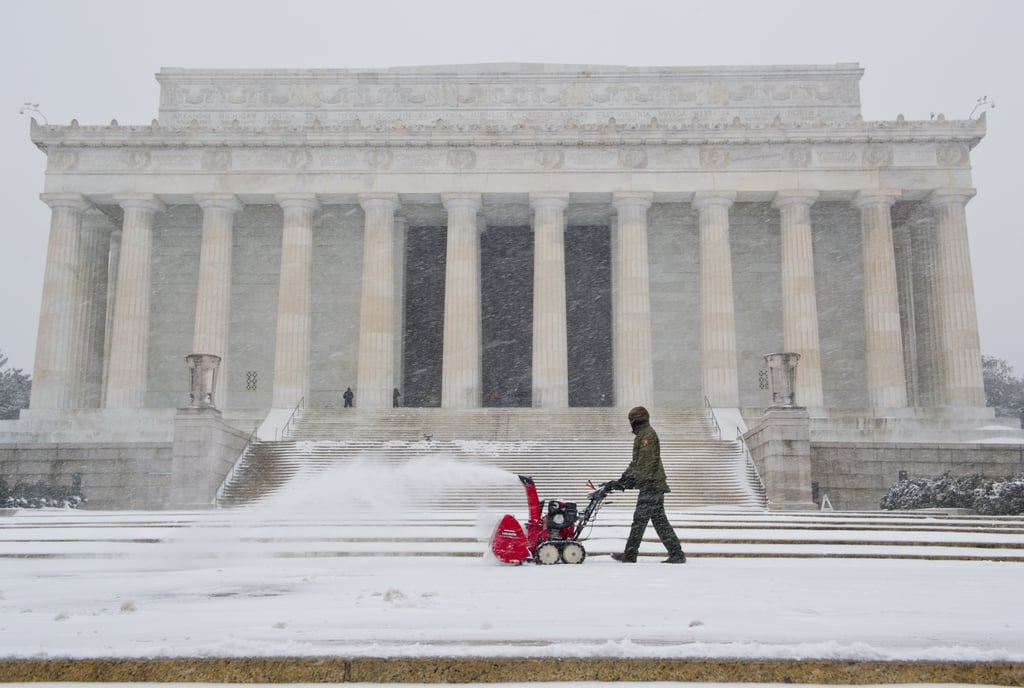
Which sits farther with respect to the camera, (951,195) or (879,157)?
(879,157)

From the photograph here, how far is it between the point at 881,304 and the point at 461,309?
742 inches

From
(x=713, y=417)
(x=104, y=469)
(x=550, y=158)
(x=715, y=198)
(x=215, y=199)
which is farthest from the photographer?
(x=215, y=199)

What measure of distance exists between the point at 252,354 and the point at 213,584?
39430 mm

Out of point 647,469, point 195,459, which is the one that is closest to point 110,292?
point 195,459

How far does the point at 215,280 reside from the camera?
4350cm

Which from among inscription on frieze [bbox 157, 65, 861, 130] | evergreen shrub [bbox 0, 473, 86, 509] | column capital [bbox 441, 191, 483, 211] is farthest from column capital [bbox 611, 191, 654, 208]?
evergreen shrub [bbox 0, 473, 86, 509]

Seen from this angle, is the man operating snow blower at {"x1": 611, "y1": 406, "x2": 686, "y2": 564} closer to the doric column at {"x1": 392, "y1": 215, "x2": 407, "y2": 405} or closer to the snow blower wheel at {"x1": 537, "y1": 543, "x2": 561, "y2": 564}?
the snow blower wheel at {"x1": 537, "y1": 543, "x2": 561, "y2": 564}

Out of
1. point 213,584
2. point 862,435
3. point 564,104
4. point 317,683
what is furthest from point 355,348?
point 317,683

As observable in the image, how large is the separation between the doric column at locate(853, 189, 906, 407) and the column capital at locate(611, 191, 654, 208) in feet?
31.9

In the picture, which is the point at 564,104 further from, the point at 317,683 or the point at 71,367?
the point at 317,683

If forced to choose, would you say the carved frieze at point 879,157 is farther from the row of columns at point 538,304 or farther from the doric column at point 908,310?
the doric column at point 908,310

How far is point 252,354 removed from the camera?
47.5 meters

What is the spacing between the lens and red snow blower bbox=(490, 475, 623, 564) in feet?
35.6

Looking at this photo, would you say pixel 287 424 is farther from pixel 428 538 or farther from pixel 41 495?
pixel 428 538
